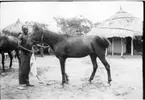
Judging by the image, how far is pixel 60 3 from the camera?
7.84 feet

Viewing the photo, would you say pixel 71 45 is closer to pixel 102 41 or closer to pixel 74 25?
pixel 74 25

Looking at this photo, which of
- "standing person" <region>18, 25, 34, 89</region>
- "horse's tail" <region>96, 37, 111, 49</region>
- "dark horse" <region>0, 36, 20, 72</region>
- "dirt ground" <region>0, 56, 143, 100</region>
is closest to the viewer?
"dirt ground" <region>0, 56, 143, 100</region>

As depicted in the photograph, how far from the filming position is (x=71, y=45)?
2480 mm

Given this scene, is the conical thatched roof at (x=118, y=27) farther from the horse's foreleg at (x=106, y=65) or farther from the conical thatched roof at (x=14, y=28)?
the conical thatched roof at (x=14, y=28)

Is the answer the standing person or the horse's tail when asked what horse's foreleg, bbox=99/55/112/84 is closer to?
the horse's tail

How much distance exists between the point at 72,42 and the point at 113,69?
2.39 feet

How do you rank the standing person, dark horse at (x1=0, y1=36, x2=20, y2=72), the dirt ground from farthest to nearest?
dark horse at (x1=0, y1=36, x2=20, y2=72)
the standing person
the dirt ground

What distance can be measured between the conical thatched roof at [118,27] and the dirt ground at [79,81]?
0.43 meters

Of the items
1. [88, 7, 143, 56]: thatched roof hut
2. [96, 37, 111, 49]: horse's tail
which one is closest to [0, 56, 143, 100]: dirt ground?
[96, 37, 111, 49]: horse's tail

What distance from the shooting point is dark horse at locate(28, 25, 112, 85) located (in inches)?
95.2

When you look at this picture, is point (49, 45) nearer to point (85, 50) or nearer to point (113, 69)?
point (85, 50)

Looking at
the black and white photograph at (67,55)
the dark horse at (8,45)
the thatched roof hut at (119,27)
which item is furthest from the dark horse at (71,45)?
the dark horse at (8,45)

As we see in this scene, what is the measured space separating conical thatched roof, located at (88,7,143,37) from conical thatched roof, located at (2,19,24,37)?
1041 mm

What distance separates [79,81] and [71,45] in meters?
0.55
